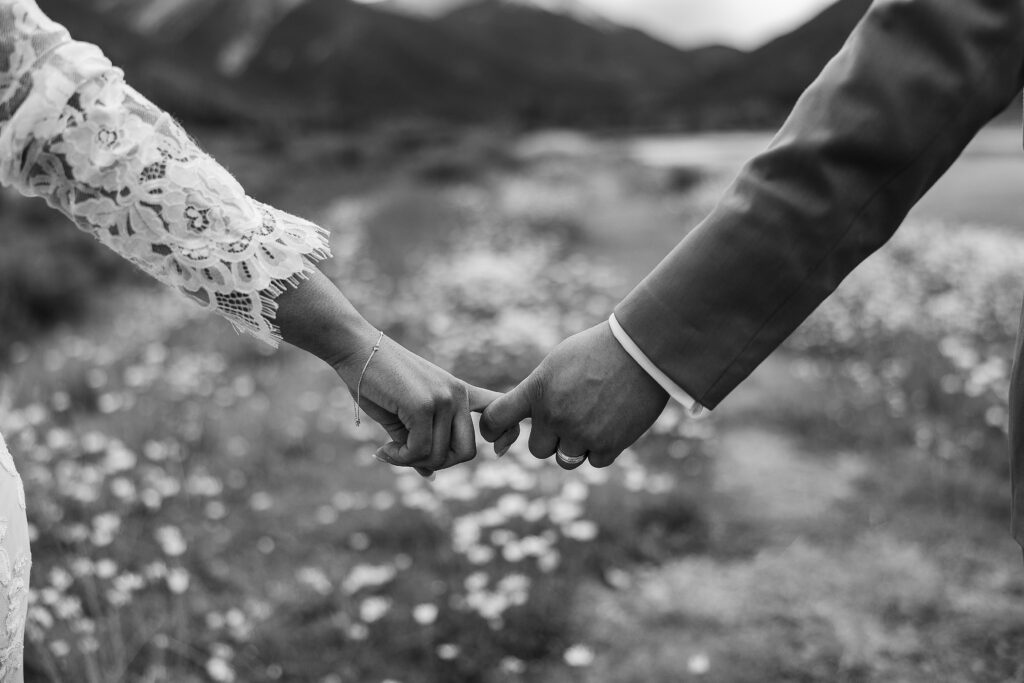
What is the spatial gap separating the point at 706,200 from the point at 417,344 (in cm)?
641

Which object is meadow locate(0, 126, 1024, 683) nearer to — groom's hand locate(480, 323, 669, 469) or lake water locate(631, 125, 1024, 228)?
groom's hand locate(480, 323, 669, 469)

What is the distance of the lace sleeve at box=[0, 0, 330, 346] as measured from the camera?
1278 mm

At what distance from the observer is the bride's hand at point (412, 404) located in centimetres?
168

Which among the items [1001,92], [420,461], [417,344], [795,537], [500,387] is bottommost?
[417,344]

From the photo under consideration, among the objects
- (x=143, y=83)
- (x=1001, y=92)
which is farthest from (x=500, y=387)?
(x=143, y=83)

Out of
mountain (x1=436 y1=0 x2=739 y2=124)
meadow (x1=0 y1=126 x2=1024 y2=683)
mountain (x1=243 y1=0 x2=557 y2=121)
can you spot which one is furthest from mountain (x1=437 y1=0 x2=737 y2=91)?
meadow (x1=0 y1=126 x2=1024 y2=683)

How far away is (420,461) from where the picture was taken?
179 cm

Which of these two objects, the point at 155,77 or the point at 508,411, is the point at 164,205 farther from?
the point at 155,77

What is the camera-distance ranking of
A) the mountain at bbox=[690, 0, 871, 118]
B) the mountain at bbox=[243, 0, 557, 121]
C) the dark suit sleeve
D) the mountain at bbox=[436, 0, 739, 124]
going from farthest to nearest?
the mountain at bbox=[436, 0, 739, 124] → the mountain at bbox=[243, 0, 557, 121] → the mountain at bbox=[690, 0, 871, 118] → the dark suit sleeve

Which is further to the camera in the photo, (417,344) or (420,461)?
(417,344)

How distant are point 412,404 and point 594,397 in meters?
0.40

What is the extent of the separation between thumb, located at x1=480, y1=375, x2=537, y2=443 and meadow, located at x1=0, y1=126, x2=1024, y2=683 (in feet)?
2.58

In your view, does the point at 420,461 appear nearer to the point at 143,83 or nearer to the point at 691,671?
the point at 691,671

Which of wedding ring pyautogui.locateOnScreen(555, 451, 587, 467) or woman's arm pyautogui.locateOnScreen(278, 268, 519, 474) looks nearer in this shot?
woman's arm pyautogui.locateOnScreen(278, 268, 519, 474)
